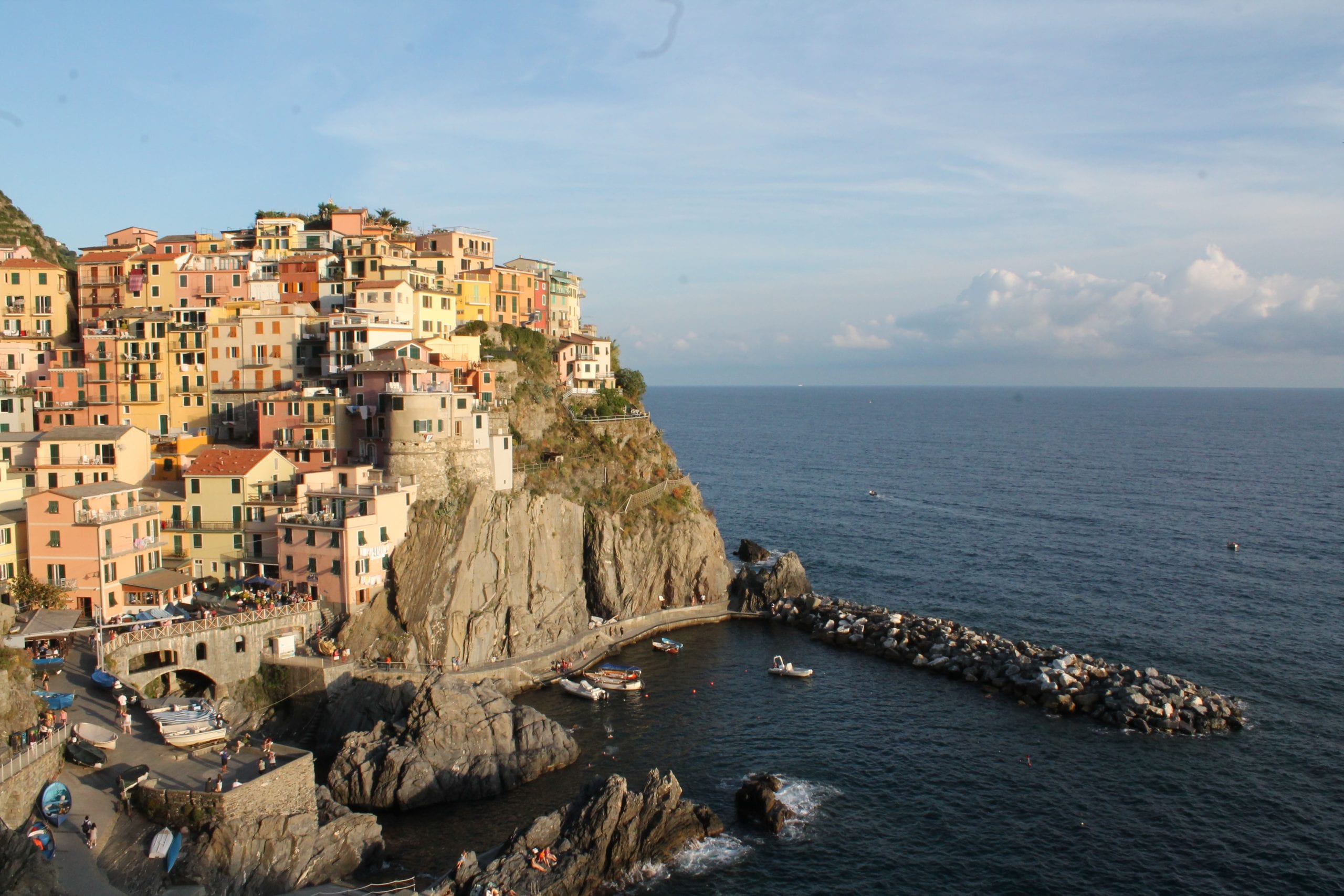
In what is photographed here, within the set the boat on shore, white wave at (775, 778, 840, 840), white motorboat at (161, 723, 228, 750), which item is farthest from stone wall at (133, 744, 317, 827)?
the boat on shore

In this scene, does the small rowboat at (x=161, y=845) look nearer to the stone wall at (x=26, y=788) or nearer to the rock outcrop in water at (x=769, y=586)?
the stone wall at (x=26, y=788)

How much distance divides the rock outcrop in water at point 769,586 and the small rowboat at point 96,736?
48.1 metres

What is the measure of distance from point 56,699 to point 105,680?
11.6 ft

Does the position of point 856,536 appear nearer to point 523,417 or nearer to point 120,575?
point 523,417

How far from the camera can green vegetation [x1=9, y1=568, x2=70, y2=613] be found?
52.3 metres

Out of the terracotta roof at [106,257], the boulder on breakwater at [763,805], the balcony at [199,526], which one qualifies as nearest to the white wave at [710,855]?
the boulder on breakwater at [763,805]

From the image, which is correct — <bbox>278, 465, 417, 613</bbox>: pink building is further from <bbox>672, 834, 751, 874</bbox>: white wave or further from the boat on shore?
<bbox>672, 834, 751, 874</bbox>: white wave

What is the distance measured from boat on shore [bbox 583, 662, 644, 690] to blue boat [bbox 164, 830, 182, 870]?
1115 inches

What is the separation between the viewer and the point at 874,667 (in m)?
65.2

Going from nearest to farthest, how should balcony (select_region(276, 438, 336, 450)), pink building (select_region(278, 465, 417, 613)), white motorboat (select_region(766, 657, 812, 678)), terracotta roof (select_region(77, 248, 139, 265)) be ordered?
pink building (select_region(278, 465, 417, 613))
white motorboat (select_region(766, 657, 812, 678))
balcony (select_region(276, 438, 336, 450))
terracotta roof (select_region(77, 248, 139, 265))

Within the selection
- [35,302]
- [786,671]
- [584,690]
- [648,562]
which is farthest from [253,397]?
[786,671]

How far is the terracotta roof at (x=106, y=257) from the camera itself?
82938mm

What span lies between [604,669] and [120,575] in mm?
30849

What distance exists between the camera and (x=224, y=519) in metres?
61.7
